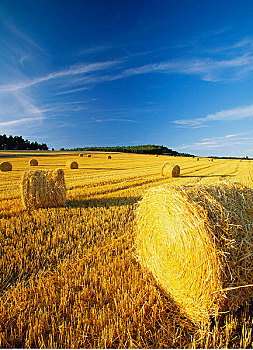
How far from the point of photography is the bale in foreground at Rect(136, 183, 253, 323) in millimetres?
2330

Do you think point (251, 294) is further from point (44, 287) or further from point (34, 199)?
point (34, 199)

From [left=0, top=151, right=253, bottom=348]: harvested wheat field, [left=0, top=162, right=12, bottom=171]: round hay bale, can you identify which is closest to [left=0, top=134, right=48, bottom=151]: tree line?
[left=0, top=162, right=12, bottom=171]: round hay bale

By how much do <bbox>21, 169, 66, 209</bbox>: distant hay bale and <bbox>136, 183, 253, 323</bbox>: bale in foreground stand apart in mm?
5216

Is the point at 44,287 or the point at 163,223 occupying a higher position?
the point at 163,223

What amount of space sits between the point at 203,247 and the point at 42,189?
20.8 feet

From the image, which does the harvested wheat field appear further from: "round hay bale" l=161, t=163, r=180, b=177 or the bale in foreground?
"round hay bale" l=161, t=163, r=180, b=177

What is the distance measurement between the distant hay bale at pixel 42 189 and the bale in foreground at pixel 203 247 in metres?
5.22

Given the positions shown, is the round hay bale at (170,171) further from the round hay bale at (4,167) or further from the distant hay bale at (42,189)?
the round hay bale at (4,167)

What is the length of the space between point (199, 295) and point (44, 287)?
211 cm

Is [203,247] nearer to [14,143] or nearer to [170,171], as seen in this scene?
[170,171]

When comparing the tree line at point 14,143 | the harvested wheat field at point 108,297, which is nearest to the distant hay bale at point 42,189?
the harvested wheat field at point 108,297

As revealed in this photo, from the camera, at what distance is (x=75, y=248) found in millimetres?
4062

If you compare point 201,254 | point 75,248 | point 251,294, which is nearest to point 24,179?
point 75,248

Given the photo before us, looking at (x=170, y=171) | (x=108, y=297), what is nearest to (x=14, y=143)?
(x=170, y=171)
